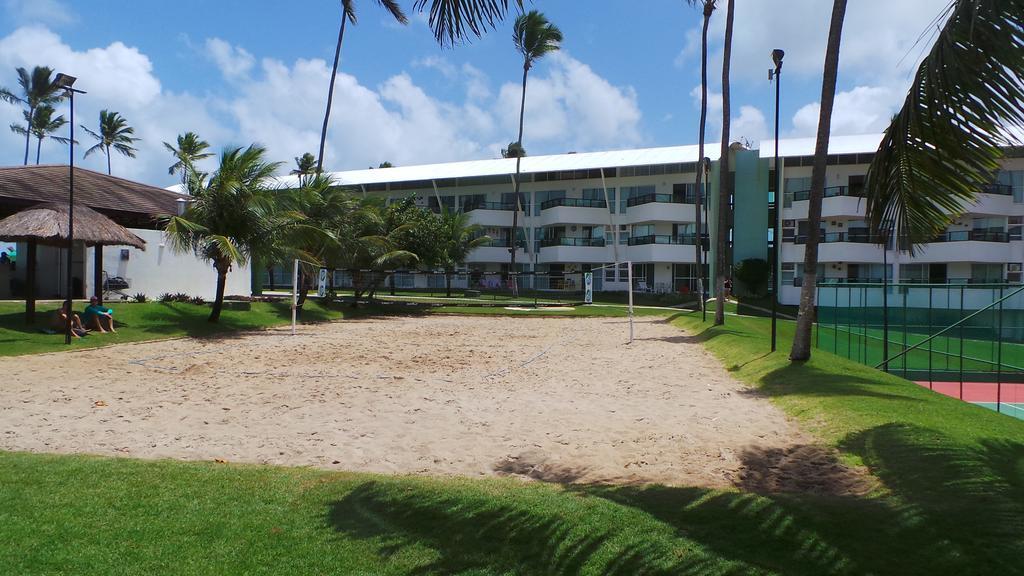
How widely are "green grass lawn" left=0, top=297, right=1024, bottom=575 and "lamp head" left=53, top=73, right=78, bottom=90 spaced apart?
11706 millimetres

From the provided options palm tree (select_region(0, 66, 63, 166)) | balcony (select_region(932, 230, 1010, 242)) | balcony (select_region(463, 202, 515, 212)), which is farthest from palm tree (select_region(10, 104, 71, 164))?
balcony (select_region(932, 230, 1010, 242))

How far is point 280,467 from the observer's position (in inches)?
245

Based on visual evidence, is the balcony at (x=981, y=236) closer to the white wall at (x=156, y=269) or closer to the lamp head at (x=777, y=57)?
the lamp head at (x=777, y=57)

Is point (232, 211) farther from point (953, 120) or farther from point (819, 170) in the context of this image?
point (953, 120)

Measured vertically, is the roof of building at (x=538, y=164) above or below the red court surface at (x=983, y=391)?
above

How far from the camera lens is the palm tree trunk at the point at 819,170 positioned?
11.8 m

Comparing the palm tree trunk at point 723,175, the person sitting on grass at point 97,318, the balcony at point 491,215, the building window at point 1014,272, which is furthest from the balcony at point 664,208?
the person sitting on grass at point 97,318

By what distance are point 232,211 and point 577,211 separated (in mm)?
28445

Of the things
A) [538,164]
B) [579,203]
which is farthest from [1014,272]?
[538,164]

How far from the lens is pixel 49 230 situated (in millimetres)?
16938

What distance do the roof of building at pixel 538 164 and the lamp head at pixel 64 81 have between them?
26.1 m

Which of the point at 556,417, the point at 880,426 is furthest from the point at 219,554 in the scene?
the point at 880,426

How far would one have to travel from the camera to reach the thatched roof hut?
16.7m

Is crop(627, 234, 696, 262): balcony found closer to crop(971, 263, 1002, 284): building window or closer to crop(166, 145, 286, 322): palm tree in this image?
crop(971, 263, 1002, 284): building window
